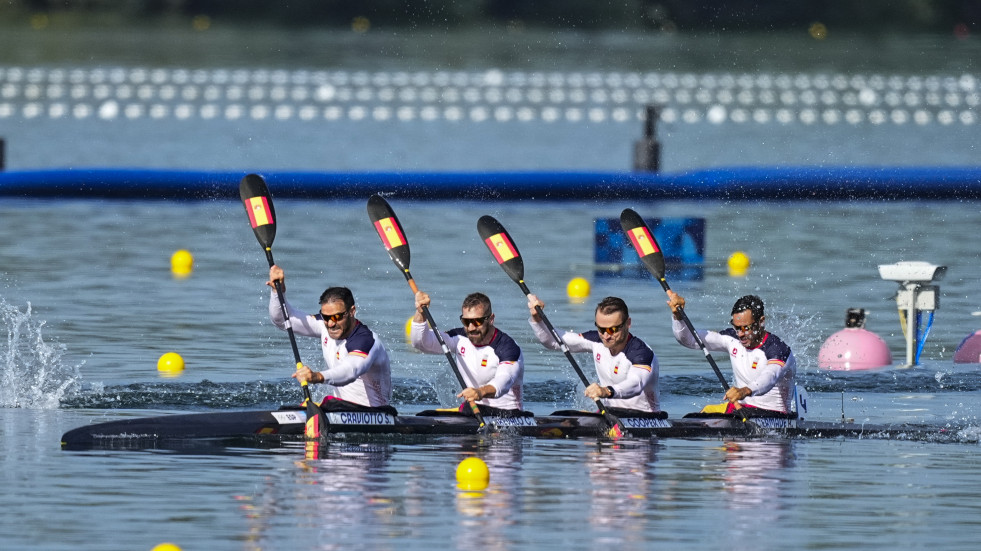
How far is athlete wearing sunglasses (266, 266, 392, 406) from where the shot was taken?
1098 centimetres

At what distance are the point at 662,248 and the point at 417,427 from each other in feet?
30.6

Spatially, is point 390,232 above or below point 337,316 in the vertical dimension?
above

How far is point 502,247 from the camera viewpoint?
1284 cm

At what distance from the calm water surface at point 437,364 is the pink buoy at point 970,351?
0.20 m

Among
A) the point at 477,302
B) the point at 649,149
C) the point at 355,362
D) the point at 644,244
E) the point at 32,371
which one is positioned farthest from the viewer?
the point at 649,149

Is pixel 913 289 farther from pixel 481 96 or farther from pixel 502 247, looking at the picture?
pixel 481 96

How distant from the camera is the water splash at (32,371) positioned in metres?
12.3

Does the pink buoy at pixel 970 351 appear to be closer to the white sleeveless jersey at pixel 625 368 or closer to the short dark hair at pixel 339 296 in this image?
the white sleeveless jersey at pixel 625 368

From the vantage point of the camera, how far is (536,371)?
46.7 ft

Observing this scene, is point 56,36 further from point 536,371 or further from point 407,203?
point 536,371

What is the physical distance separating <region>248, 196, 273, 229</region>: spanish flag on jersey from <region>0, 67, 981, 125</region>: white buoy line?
2600cm

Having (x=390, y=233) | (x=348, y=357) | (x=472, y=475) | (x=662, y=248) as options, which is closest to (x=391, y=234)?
(x=390, y=233)

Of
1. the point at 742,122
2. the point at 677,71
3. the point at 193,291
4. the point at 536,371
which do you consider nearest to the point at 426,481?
the point at 536,371

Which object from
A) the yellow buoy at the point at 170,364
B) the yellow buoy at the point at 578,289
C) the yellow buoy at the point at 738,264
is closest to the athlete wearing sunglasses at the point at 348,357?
the yellow buoy at the point at 170,364
